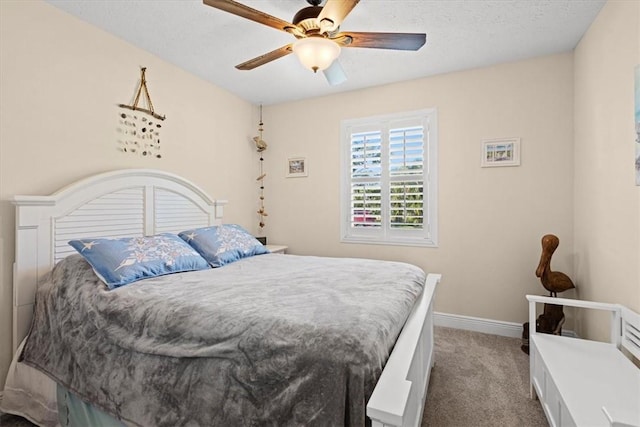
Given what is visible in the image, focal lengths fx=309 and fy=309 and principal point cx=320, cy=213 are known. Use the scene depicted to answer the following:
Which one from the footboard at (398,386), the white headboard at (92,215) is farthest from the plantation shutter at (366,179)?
the footboard at (398,386)

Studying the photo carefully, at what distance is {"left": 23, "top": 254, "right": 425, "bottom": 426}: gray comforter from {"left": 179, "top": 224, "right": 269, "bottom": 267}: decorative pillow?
421mm

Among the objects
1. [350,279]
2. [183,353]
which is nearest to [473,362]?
[350,279]

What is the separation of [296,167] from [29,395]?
9.83ft

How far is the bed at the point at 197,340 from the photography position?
1.02m

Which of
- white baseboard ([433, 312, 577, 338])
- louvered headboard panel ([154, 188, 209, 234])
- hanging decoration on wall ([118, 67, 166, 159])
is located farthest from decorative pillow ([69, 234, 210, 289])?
white baseboard ([433, 312, 577, 338])

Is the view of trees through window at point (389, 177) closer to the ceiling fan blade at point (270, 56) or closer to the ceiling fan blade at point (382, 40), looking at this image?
the ceiling fan blade at point (382, 40)

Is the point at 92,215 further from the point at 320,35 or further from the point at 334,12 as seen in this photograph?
the point at 334,12

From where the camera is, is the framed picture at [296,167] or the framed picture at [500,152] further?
the framed picture at [296,167]

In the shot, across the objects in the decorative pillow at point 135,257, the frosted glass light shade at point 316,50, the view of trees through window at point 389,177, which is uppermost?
the frosted glass light shade at point 316,50

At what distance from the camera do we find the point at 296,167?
388cm

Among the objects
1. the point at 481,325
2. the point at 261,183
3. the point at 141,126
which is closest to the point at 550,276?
the point at 481,325

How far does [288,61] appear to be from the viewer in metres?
2.84

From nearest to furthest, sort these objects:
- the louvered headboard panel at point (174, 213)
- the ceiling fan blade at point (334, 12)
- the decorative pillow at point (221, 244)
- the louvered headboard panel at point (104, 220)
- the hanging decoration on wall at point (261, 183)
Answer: the ceiling fan blade at point (334, 12), the louvered headboard panel at point (104, 220), the decorative pillow at point (221, 244), the louvered headboard panel at point (174, 213), the hanging decoration on wall at point (261, 183)

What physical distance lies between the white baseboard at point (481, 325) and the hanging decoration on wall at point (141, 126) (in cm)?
318
